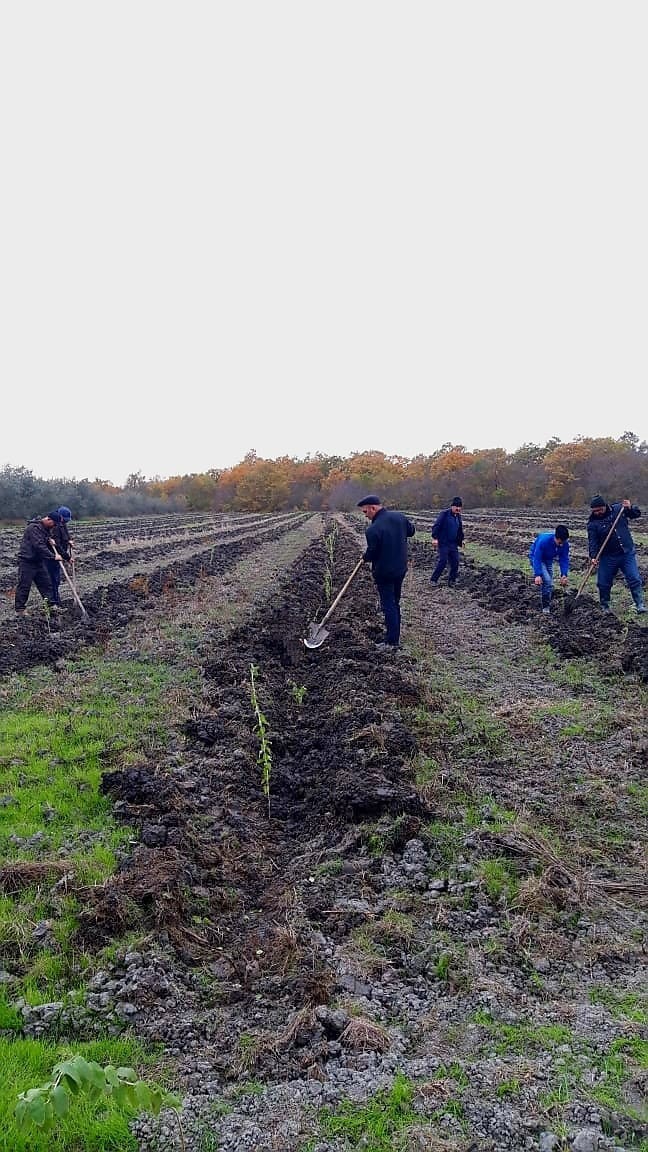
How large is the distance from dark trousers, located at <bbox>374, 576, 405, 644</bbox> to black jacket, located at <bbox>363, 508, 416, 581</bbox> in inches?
4.7

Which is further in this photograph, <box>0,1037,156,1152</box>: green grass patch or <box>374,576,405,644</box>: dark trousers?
<box>374,576,405,644</box>: dark trousers

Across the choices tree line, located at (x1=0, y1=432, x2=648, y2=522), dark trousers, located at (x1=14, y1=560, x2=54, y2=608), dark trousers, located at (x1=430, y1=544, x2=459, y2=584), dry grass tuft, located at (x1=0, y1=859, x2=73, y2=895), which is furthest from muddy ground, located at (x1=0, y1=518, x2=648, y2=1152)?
tree line, located at (x1=0, y1=432, x2=648, y2=522)

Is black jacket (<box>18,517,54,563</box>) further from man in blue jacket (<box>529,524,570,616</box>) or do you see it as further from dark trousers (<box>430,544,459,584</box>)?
man in blue jacket (<box>529,524,570,616</box>)

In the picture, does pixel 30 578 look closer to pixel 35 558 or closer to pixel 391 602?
pixel 35 558

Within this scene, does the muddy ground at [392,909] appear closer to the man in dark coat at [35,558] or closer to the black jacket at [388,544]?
the black jacket at [388,544]

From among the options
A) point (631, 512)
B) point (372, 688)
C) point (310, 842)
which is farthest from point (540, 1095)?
point (631, 512)

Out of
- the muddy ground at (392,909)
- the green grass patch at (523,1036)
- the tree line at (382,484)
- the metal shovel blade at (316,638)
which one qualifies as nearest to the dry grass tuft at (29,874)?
the muddy ground at (392,909)

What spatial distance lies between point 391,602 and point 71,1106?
7.23 m

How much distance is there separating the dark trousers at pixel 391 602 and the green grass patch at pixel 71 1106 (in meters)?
6.70

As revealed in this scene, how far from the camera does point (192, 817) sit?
17.3 feet

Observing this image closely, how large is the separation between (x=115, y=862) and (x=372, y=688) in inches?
157

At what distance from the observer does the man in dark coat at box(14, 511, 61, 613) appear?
40.2ft

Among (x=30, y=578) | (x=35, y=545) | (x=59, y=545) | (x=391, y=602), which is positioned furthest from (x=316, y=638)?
(x=59, y=545)

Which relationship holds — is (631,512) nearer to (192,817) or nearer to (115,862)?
(192,817)
